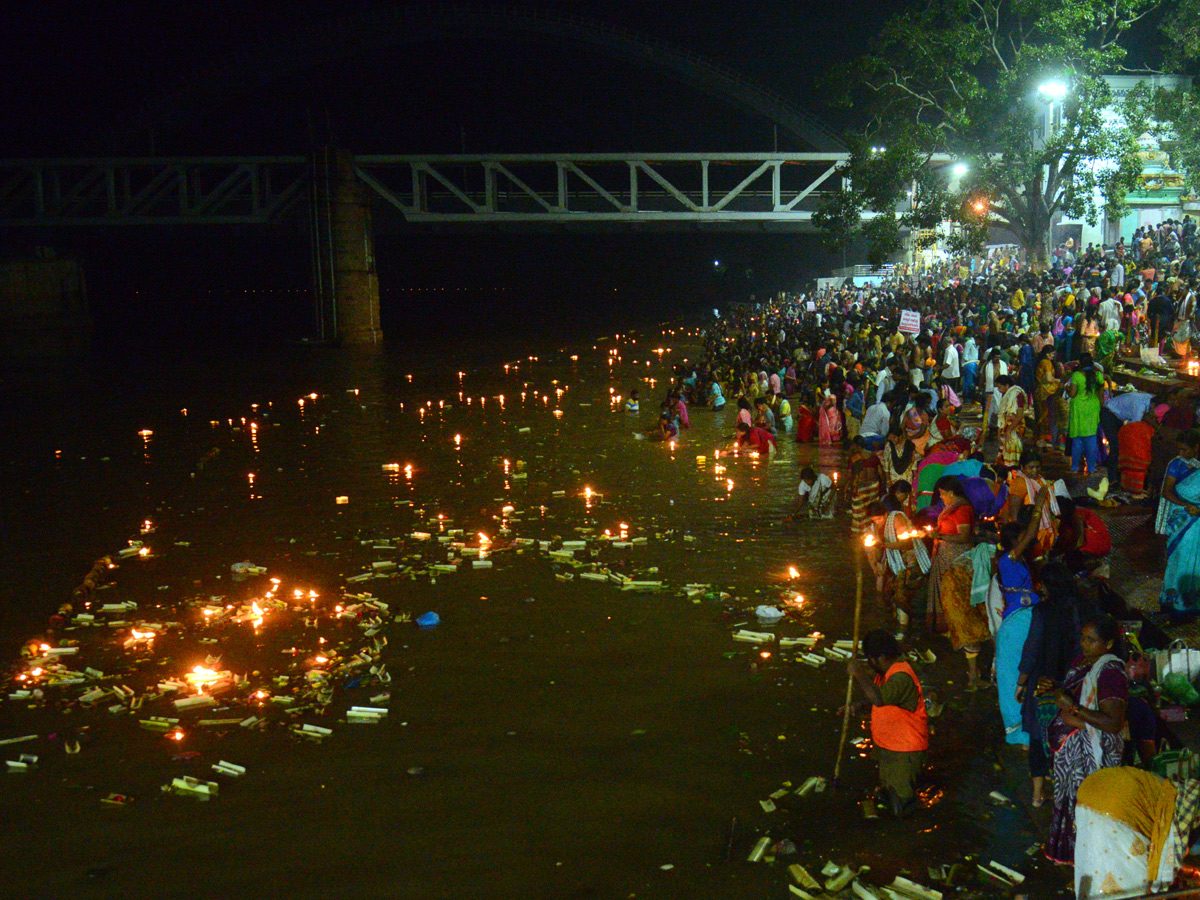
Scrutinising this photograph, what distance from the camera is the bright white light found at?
30812mm

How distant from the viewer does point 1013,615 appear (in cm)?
683

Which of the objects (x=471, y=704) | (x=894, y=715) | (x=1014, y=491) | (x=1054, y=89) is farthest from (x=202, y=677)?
(x=1054, y=89)

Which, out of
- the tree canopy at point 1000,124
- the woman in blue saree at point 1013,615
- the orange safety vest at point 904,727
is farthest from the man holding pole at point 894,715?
the tree canopy at point 1000,124

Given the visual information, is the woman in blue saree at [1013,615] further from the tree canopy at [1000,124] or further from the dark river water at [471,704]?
the tree canopy at [1000,124]

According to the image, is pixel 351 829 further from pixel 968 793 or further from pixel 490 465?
pixel 490 465

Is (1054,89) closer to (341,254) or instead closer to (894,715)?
(894,715)

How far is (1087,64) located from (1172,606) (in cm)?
2644

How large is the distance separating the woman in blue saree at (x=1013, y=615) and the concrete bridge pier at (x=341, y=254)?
48.1m

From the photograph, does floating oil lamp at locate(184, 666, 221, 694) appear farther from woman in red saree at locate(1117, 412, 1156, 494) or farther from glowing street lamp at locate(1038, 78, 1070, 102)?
glowing street lamp at locate(1038, 78, 1070, 102)

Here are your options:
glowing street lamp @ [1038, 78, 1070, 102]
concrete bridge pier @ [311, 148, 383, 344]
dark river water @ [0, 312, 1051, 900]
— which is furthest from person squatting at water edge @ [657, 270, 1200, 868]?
concrete bridge pier @ [311, 148, 383, 344]

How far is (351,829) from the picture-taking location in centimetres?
698

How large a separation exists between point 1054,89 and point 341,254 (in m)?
33.2

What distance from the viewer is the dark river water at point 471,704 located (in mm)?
6578

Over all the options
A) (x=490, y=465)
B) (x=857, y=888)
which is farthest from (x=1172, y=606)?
(x=490, y=465)
